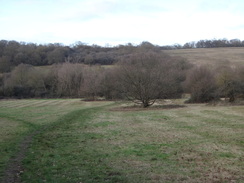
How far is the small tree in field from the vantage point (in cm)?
3469

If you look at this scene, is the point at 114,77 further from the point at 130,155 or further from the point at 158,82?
the point at 130,155

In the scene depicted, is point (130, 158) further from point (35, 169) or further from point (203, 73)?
point (203, 73)

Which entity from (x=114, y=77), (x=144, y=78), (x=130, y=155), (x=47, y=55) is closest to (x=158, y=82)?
(x=144, y=78)

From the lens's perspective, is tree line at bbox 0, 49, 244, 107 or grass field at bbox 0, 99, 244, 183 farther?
tree line at bbox 0, 49, 244, 107

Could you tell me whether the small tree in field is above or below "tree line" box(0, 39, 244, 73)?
below

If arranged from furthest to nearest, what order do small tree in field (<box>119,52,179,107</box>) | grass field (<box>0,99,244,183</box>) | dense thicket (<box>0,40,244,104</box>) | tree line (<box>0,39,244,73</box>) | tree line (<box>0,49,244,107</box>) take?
tree line (<box>0,39,244,73</box>) < dense thicket (<box>0,40,244,104</box>) < tree line (<box>0,49,244,107</box>) < small tree in field (<box>119,52,179,107</box>) < grass field (<box>0,99,244,183</box>)

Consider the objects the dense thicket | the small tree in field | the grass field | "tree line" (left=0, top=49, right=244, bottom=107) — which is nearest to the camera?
the grass field

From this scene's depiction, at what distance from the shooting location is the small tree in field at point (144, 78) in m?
34.7

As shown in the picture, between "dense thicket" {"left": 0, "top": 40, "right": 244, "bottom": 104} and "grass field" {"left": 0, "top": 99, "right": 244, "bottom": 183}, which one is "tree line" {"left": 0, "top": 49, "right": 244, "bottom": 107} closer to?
"dense thicket" {"left": 0, "top": 40, "right": 244, "bottom": 104}

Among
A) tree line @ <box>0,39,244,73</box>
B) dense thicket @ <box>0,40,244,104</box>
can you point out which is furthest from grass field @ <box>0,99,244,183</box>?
tree line @ <box>0,39,244,73</box>

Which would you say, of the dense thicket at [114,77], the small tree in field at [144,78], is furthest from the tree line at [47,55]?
the small tree in field at [144,78]

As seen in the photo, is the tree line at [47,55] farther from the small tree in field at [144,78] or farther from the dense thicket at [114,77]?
the small tree in field at [144,78]

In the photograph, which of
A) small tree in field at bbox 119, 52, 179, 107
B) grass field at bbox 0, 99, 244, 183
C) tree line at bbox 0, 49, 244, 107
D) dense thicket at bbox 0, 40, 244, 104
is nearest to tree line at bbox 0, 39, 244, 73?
dense thicket at bbox 0, 40, 244, 104

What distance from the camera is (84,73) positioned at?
73.9m
